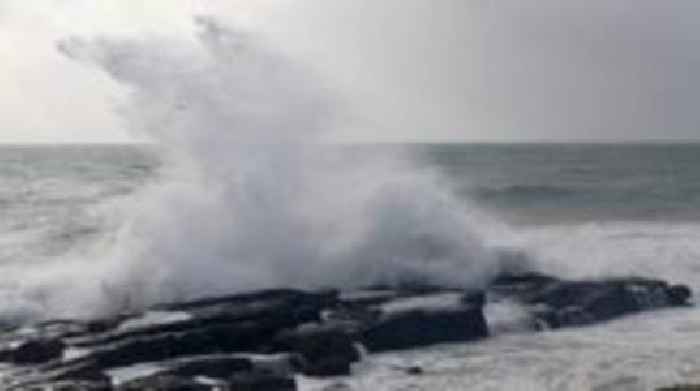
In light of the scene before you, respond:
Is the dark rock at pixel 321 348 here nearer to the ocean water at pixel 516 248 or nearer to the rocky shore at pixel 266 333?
the rocky shore at pixel 266 333

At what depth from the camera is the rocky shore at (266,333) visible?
14773 millimetres

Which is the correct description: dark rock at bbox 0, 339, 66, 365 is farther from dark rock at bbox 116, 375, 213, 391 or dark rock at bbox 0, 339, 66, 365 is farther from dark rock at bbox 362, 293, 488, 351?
dark rock at bbox 362, 293, 488, 351

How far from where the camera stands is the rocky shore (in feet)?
48.5

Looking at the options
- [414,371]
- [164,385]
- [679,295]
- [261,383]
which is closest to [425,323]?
[414,371]

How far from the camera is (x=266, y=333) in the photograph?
54.9ft

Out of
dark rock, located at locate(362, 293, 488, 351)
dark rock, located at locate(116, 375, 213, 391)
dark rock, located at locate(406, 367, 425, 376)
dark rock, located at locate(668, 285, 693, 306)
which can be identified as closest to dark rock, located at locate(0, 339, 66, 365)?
dark rock, located at locate(116, 375, 213, 391)

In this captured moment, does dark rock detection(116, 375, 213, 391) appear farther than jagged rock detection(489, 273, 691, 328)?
No

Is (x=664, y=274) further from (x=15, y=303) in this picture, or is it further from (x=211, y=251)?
(x=15, y=303)

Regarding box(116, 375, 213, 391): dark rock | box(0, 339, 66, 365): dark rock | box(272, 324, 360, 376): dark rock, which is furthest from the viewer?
box(0, 339, 66, 365): dark rock

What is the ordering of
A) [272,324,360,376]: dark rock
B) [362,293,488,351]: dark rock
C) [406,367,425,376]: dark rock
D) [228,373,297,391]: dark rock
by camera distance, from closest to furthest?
[228,373,297,391]: dark rock
[272,324,360,376]: dark rock
[406,367,425,376]: dark rock
[362,293,488,351]: dark rock

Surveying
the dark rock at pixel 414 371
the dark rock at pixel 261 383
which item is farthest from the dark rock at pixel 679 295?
the dark rock at pixel 261 383

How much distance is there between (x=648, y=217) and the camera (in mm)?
43938

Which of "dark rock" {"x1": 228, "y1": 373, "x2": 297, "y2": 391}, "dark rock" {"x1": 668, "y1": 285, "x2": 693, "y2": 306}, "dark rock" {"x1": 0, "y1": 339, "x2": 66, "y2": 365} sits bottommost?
"dark rock" {"x1": 668, "y1": 285, "x2": 693, "y2": 306}

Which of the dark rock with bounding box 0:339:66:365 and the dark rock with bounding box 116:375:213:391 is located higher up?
the dark rock with bounding box 0:339:66:365
